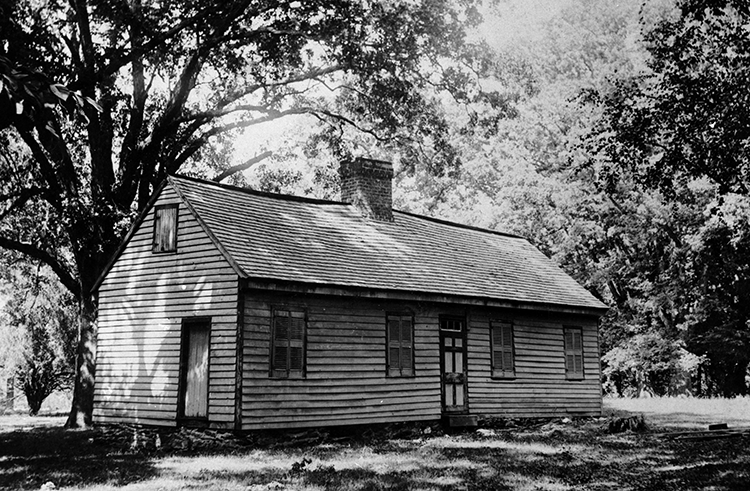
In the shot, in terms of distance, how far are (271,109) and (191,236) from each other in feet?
38.8

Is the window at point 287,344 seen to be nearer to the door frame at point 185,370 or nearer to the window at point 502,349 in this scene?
the door frame at point 185,370

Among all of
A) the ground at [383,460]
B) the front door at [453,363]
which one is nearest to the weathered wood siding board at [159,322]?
the ground at [383,460]

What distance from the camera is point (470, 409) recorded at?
20.9 meters

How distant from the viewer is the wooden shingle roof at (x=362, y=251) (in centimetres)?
1778

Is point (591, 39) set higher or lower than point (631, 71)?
higher

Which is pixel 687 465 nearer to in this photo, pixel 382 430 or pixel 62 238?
pixel 382 430

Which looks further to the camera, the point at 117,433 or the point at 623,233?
the point at 623,233

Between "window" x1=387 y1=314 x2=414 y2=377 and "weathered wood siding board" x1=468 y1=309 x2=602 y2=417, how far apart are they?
225 cm

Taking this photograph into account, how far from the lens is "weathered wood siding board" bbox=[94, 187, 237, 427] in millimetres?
16516

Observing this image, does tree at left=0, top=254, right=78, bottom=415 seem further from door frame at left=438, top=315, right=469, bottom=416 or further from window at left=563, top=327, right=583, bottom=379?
window at left=563, top=327, right=583, bottom=379

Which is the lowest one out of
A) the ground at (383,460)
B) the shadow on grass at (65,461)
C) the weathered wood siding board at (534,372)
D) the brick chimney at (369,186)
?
the shadow on grass at (65,461)

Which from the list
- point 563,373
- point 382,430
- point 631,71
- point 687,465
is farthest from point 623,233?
point 687,465

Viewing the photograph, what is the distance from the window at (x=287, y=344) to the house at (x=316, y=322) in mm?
33

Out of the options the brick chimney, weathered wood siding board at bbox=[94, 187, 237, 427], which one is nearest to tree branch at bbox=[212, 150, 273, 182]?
the brick chimney
